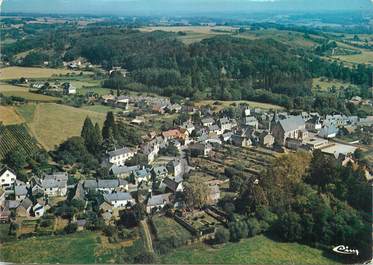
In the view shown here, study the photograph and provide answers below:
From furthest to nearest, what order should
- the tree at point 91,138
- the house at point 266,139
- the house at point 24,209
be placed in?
the house at point 266,139 < the tree at point 91,138 < the house at point 24,209

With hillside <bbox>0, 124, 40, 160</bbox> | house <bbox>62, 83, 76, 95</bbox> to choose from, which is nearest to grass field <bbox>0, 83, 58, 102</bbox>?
house <bbox>62, 83, 76, 95</bbox>

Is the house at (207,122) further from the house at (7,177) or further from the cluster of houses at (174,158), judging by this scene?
the house at (7,177)

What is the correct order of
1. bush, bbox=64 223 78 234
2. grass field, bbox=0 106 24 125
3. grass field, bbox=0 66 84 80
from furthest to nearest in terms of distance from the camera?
grass field, bbox=0 66 84 80 → grass field, bbox=0 106 24 125 → bush, bbox=64 223 78 234

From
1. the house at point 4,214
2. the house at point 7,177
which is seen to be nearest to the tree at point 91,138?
the house at point 7,177

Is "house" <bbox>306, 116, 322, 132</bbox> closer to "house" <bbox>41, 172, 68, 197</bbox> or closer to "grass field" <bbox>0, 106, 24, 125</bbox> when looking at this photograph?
"house" <bbox>41, 172, 68, 197</bbox>

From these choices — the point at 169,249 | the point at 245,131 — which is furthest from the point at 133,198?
the point at 245,131

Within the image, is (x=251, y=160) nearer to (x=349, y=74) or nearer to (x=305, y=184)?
(x=305, y=184)
